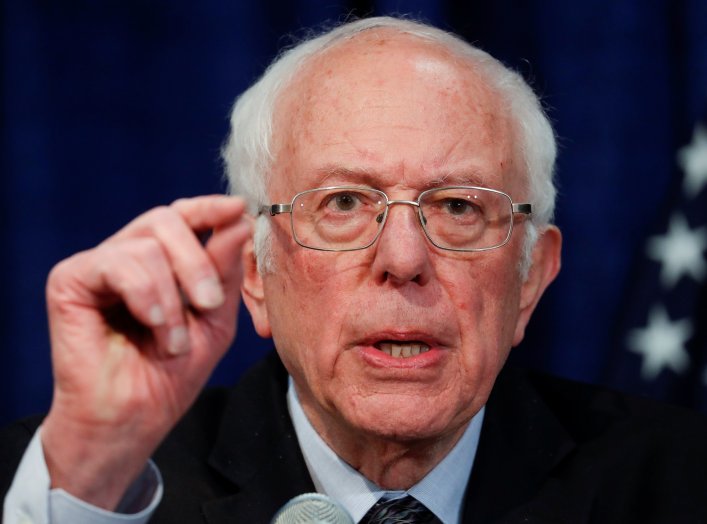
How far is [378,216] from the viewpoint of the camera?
216cm

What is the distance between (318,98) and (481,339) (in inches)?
26.3

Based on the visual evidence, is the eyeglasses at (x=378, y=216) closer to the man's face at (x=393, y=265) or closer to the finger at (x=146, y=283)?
the man's face at (x=393, y=265)

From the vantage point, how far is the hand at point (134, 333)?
159 cm

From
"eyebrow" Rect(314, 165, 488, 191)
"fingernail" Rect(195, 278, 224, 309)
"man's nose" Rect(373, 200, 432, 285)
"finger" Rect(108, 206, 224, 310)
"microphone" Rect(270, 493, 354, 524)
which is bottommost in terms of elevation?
"microphone" Rect(270, 493, 354, 524)

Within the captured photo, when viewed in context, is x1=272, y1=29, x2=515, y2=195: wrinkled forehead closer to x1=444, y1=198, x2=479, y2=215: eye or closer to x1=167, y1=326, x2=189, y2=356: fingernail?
x1=444, y1=198, x2=479, y2=215: eye

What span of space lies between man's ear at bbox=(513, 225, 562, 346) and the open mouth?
358 millimetres

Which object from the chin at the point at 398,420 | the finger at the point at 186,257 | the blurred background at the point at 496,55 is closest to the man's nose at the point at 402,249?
the chin at the point at 398,420

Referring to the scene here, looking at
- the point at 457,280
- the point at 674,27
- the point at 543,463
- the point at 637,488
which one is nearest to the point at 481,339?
the point at 457,280

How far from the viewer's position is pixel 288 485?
2332 mm

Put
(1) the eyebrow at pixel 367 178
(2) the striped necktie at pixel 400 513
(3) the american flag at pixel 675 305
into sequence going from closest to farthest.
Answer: (1) the eyebrow at pixel 367 178
(2) the striped necktie at pixel 400 513
(3) the american flag at pixel 675 305

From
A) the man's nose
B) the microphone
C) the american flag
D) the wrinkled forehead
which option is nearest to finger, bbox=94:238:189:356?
the microphone

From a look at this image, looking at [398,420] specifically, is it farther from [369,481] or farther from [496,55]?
[496,55]

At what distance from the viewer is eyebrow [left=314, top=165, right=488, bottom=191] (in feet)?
7.13

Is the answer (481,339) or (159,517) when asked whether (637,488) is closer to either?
(481,339)
